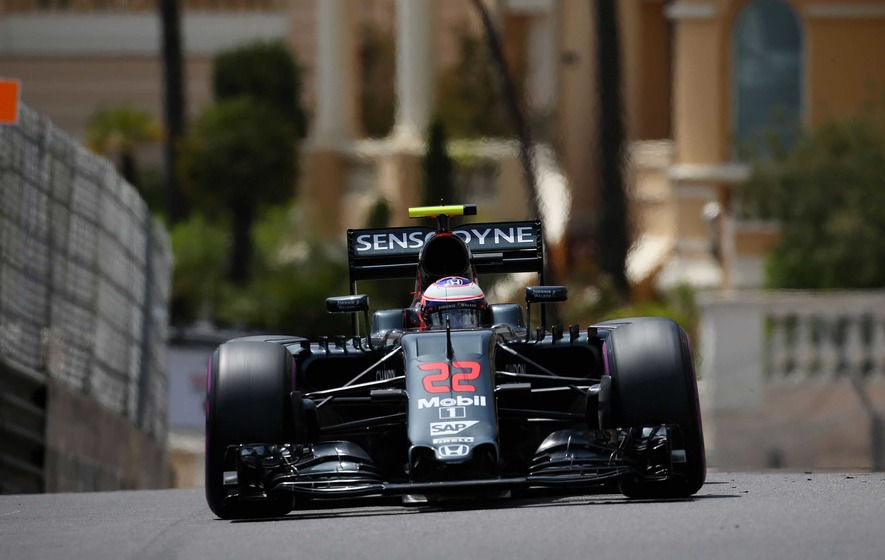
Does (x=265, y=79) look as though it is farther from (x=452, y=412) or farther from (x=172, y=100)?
(x=452, y=412)

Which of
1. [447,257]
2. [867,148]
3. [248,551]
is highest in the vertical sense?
[867,148]

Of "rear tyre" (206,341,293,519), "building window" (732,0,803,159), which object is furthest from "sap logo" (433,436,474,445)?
"building window" (732,0,803,159)

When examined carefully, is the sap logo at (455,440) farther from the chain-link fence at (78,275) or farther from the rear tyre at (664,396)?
the chain-link fence at (78,275)

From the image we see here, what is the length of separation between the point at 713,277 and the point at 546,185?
5.49 m

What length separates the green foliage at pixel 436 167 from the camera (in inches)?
1566

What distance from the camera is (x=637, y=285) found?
123ft

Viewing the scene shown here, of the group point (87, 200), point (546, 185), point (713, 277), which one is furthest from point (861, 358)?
point (546, 185)

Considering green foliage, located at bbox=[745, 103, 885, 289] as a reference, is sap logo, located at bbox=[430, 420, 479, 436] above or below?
below

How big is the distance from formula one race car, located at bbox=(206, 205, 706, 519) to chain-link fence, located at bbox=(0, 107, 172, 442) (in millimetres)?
5625

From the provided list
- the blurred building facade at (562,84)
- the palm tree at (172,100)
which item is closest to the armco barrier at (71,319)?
the blurred building facade at (562,84)

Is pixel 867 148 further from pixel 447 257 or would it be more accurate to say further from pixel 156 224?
pixel 447 257

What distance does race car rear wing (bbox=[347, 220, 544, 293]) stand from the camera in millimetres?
14734

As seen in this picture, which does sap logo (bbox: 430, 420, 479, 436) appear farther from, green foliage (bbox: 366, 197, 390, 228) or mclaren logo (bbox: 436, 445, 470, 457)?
green foliage (bbox: 366, 197, 390, 228)

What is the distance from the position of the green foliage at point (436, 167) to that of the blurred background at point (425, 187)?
0.22 ft
